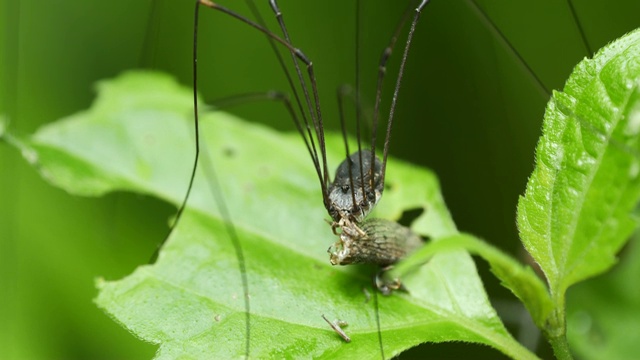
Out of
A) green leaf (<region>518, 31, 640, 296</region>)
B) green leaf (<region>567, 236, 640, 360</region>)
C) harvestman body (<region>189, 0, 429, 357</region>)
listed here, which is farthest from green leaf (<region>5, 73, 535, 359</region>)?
green leaf (<region>567, 236, 640, 360</region>)

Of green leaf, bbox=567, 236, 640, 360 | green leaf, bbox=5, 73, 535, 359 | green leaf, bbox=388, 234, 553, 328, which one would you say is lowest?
green leaf, bbox=567, 236, 640, 360

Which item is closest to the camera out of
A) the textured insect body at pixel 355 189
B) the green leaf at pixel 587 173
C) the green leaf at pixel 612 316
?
the green leaf at pixel 587 173

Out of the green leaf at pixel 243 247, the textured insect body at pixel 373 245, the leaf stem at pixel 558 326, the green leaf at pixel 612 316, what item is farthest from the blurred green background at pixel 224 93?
the leaf stem at pixel 558 326

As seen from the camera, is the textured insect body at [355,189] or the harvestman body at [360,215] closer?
the harvestman body at [360,215]

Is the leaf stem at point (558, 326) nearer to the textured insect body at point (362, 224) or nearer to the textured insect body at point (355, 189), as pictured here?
the textured insect body at point (362, 224)

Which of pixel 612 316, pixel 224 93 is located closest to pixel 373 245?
pixel 612 316

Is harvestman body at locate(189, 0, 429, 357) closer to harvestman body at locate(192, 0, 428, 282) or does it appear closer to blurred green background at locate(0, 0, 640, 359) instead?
harvestman body at locate(192, 0, 428, 282)

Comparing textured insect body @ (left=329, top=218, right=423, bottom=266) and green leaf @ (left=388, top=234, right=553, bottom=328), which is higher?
green leaf @ (left=388, top=234, right=553, bottom=328)

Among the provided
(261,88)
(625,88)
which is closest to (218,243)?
(625,88)
